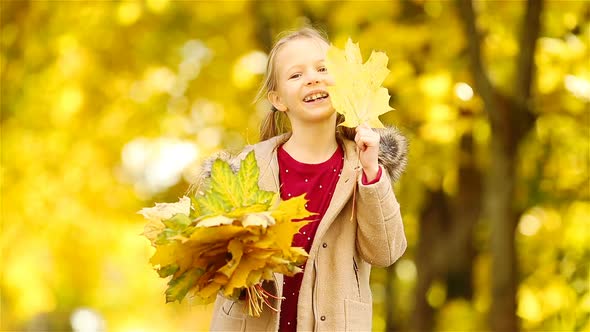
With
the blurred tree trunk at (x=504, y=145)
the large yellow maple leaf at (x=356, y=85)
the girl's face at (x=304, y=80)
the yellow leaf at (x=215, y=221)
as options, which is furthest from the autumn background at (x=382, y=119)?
the yellow leaf at (x=215, y=221)

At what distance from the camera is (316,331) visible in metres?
3.81

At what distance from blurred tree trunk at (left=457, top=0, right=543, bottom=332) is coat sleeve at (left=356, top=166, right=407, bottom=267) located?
14.2 feet

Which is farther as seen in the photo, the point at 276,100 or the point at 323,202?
the point at 276,100

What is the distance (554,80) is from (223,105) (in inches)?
129

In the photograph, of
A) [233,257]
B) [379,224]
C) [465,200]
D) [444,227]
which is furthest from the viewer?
[444,227]

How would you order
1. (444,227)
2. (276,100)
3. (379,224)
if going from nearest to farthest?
1. (379,224)
2. (276,100)
3. (444,227)

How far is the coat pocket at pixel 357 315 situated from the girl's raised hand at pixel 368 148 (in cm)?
44

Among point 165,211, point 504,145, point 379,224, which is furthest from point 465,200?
point 165,211

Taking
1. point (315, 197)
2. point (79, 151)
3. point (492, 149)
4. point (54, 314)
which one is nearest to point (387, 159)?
point (315, 197)

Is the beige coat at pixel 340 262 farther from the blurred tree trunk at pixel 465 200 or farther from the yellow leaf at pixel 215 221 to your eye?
the blurred tree trunk at pixel 465 200

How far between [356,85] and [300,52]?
40cm

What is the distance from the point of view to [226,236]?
11.4 feet

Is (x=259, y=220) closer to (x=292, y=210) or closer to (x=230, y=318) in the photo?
(x=292, y=210)

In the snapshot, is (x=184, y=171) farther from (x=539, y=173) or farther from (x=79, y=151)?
(x=539, y=173)
